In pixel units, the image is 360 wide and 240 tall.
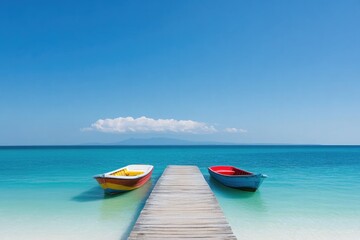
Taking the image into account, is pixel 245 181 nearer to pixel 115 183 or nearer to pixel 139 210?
pixel 139 210

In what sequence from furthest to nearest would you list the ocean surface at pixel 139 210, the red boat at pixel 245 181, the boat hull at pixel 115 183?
the red boat at pixel 245 181 < the boat hull at pixel 115 183 < the ocean surface at pixel 139 210

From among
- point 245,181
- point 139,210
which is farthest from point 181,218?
point 245,181

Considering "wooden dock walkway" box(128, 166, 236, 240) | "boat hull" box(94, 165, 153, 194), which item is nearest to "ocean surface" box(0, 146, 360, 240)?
"boat hull" box(94, 165, 153, 194)

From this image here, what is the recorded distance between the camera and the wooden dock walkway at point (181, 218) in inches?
206

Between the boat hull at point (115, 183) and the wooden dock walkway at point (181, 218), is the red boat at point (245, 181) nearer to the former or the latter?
the wooden dock walkway at point (181, 218)

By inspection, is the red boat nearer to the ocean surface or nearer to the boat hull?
the ocean surface

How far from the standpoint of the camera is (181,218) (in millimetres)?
6215

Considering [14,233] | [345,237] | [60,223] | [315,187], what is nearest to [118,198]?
[60,223]

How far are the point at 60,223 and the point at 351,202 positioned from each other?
11.7m

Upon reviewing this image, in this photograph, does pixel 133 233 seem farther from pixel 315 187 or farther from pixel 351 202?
pixel 315 187

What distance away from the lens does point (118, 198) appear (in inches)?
441

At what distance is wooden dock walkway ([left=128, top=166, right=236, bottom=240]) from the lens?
523 centimetres

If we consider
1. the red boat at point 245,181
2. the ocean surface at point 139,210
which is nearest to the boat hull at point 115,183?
the ocean surface at point 139,210

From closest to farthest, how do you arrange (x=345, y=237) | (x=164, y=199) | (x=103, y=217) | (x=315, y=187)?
(x=345, y=237), (x=164, y=199), (x=103, y=217), (x=315, y=187)
